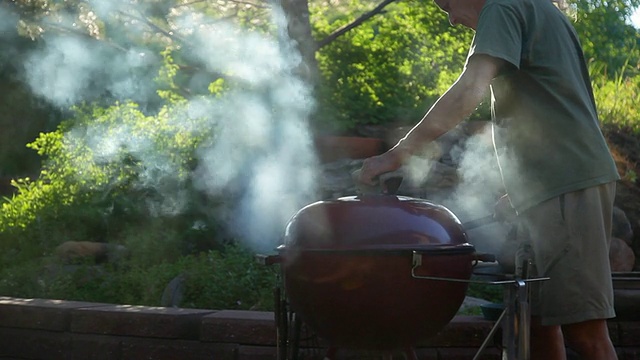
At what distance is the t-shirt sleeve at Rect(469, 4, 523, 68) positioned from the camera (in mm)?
2834

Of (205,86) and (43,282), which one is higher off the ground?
(205,86)

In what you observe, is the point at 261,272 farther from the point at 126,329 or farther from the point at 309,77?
the point at 309,77

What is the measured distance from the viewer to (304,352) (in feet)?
13.0

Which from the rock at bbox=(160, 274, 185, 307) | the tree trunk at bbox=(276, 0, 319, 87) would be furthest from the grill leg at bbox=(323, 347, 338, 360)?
the tree trunk at bbox=(276, 0, 319, 87)

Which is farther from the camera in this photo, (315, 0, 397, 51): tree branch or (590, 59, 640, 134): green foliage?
(315, 0, 397, 51): tree branch

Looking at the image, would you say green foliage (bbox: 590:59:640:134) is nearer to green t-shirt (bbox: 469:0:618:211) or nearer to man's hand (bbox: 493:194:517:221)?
man's hand (bbox: 493:194:517:221)

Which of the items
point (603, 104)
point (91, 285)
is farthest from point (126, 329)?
point (603, 104)

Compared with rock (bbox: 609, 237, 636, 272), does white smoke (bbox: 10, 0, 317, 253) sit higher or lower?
higher

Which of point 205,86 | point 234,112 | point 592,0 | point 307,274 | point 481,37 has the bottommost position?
point 307,274

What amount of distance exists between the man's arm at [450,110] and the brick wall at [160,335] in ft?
4.32

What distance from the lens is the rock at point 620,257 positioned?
5930 mm

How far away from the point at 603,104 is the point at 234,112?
10.1 feet

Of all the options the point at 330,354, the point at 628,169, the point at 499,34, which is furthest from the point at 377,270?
the point at 628,169

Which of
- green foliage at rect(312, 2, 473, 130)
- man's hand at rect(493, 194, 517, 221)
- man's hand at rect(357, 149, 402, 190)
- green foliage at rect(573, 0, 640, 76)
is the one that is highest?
green foliage at rect(573, 0, 640, 76)
